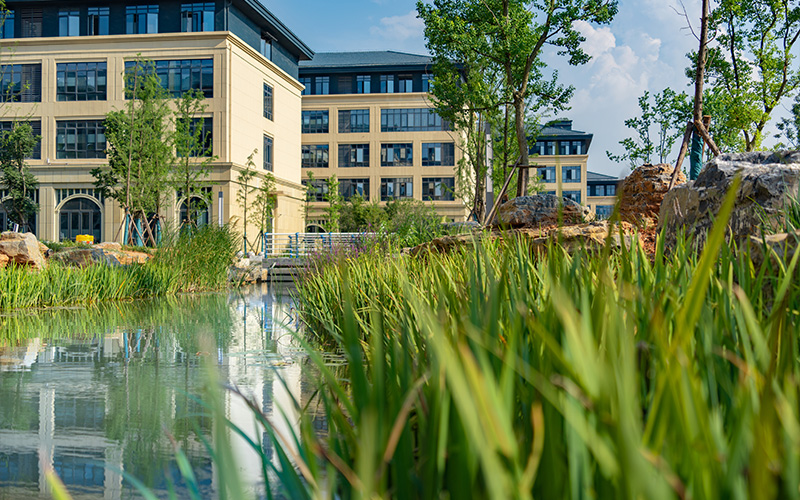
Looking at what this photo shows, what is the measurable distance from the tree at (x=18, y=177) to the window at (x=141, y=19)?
782 cm

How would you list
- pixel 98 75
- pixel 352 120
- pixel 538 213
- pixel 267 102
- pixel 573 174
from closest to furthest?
pixel 538 213, pixel 98 75, pixel 267 102, pixel 352 120, pixel 573 174

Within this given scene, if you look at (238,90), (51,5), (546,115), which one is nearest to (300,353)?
(546,115)

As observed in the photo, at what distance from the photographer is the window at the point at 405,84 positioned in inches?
1976

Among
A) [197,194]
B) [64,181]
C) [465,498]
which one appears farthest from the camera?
[64,181]

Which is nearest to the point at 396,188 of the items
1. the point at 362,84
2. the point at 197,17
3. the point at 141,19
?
the point at 362,84

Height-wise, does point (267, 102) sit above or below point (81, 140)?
above

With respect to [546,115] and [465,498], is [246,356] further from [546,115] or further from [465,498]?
[546,115]

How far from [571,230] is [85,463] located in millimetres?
4242

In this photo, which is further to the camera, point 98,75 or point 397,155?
point 397,155

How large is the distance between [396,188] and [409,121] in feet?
16.6

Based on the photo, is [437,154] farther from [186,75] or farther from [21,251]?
[21,251]

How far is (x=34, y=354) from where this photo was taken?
572 centimetres

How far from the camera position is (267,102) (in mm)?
39500

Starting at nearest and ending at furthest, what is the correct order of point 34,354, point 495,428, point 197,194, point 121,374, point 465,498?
point 495,428
point 465,498
point 121,374
point 34,354
point 197,194
